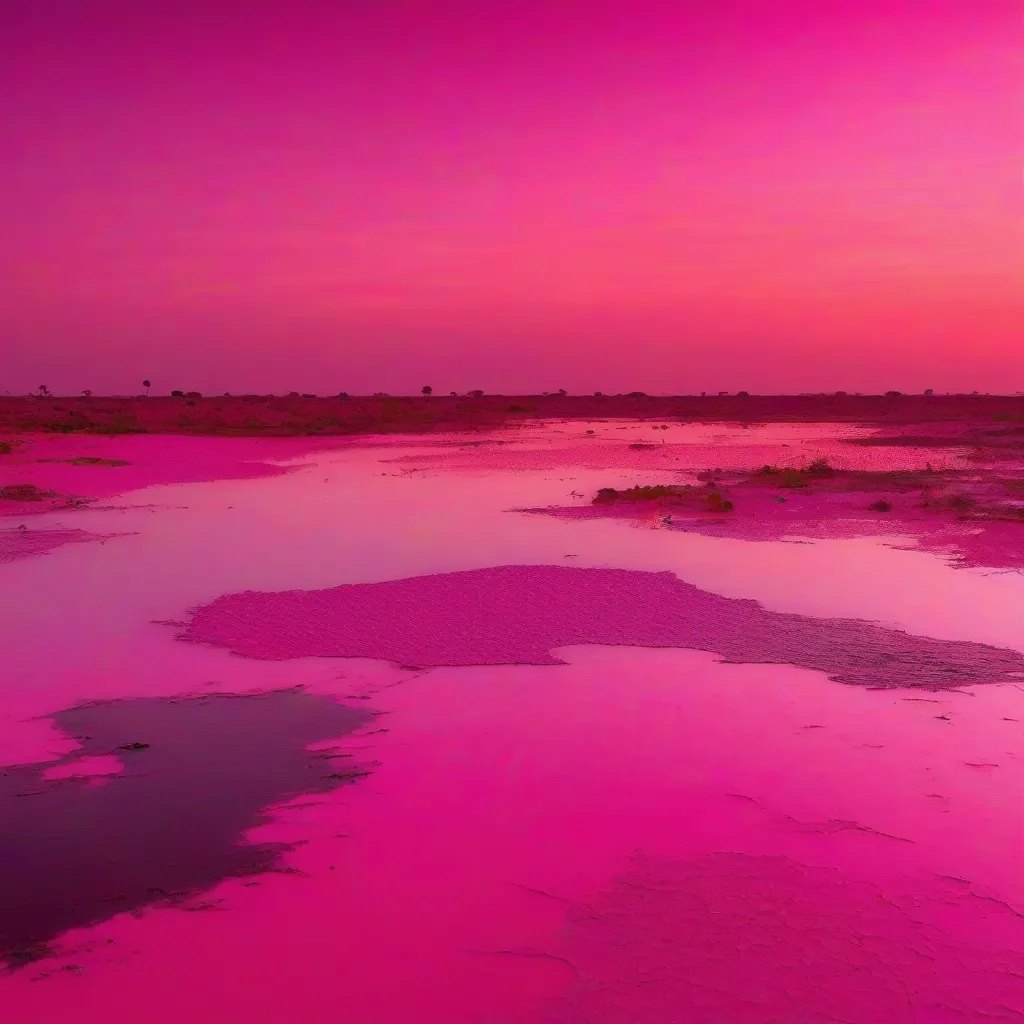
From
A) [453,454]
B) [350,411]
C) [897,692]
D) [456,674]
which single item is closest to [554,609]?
[456,674]

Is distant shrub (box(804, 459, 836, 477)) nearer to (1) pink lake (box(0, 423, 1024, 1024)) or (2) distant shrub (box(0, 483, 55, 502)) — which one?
(1) pink lake (box(0, 423, 1024, 1024))

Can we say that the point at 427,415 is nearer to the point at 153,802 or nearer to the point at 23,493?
the point at 23,493

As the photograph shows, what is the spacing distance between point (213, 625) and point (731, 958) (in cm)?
723

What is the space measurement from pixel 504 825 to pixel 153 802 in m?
2.19

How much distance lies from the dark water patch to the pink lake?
24 millimetres

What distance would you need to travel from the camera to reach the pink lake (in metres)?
4.23

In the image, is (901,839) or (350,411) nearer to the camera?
(901,839)

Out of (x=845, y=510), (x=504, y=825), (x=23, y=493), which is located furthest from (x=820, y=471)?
(x=504, y=825)

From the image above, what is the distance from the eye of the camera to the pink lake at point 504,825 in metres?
4.23

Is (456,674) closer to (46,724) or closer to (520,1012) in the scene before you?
(46,724)

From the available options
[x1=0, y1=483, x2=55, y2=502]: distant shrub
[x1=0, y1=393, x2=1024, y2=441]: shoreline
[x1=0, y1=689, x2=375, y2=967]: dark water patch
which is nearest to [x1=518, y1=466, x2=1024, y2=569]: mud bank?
[x1=0, y1=689, x2=375, y2=967]: dark water patch

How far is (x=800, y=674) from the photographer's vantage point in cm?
855

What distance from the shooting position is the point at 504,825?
570 cm

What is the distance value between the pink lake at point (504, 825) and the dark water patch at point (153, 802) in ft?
0.08
